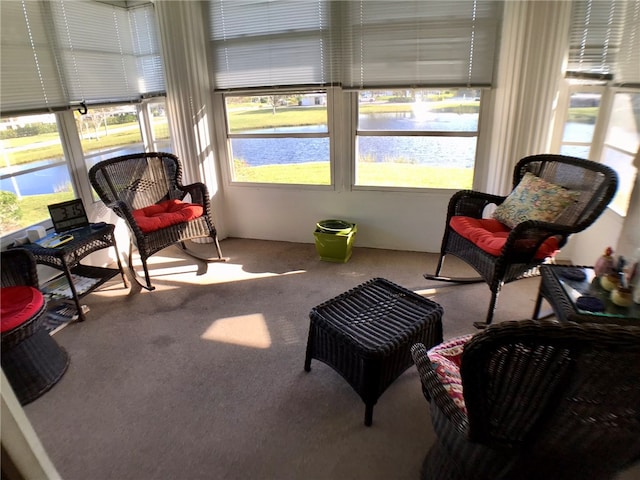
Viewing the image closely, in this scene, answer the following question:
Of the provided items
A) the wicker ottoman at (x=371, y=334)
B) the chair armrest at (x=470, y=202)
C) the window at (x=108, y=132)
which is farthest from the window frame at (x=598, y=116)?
the window at (x=108, y=132)

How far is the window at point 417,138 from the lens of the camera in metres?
3.18

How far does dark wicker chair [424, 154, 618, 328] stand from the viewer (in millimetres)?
2234

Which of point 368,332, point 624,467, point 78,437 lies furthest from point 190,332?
point 624,467

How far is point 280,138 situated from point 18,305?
93.2 inches

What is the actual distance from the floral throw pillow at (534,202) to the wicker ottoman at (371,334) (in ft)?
3.65

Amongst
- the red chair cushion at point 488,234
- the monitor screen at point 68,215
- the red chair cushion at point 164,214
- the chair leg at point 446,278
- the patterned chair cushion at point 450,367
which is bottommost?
the chair leg at point 446,278

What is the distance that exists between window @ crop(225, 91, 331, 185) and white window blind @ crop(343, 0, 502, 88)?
501 millimetres

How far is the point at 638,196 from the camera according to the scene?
86.7 inches

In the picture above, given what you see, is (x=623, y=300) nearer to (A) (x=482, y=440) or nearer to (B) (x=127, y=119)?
(A) (x=482, y=440)

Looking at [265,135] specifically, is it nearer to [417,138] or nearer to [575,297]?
[417,138]

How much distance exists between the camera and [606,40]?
2633 millimetres

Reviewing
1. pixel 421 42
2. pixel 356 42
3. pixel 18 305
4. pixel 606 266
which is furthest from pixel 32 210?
pixel 606 266

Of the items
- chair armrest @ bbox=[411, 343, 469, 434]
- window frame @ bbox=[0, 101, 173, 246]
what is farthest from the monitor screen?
chair armrest @ bbox=[411, 343, 469, 434]

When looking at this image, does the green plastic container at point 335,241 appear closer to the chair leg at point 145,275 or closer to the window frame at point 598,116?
the chair leg at point 145,275
